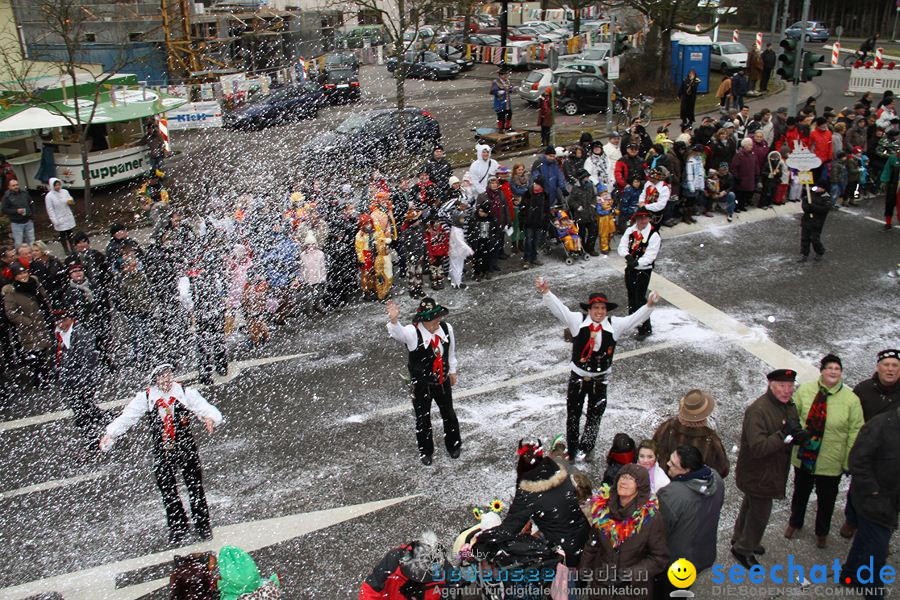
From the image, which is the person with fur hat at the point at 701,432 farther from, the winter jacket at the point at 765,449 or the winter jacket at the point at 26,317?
the winter jacket at the point at 26,317

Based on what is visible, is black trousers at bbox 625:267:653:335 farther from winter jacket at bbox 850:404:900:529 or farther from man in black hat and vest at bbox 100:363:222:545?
man in black hat and vest at bbox 100:363:222:545

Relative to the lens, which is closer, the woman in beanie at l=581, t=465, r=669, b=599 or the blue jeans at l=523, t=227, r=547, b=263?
the woman in beanie at l=581, t=465, r=669, b=599

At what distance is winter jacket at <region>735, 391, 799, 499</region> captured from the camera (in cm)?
570

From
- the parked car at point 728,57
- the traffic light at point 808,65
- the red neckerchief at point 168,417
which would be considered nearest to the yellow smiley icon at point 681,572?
the red neckerchief at point 168,417

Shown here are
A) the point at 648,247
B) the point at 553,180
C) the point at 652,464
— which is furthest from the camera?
the point at 553,180

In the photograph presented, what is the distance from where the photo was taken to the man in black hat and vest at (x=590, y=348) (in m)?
7.23

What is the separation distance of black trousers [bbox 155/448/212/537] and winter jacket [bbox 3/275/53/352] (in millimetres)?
4053

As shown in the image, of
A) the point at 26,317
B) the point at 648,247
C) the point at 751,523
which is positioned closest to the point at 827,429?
the point at 751,523

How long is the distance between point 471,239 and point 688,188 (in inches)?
164

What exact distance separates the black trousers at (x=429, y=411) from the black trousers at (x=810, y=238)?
23.7 feet

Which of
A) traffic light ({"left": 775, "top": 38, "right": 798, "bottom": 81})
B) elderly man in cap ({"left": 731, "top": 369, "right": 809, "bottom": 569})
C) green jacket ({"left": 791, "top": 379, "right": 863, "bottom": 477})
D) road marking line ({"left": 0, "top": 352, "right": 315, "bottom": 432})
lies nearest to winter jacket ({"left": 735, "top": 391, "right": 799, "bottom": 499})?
elderly man in cap ({"left": 731, "top": 369, "right": 809, "bottom": 569})

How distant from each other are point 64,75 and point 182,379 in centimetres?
1486

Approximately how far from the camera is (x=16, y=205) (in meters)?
13.4

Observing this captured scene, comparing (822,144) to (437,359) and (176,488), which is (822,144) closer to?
(437,359)
